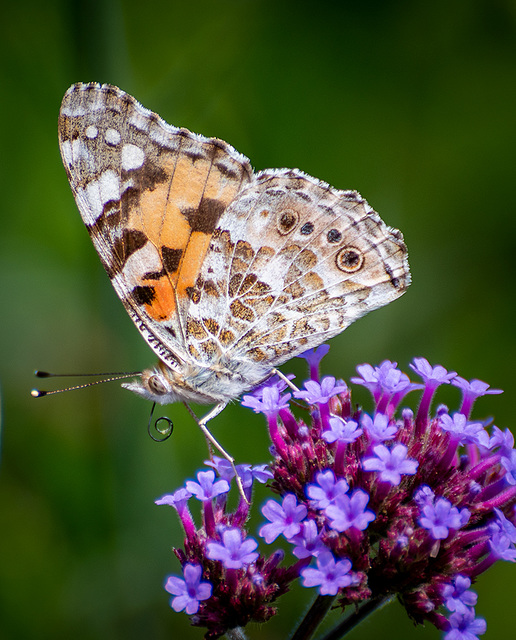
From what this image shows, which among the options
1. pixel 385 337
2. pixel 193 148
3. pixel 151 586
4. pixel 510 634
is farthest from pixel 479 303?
pixel 151 586

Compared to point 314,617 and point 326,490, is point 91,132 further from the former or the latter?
point 314,617

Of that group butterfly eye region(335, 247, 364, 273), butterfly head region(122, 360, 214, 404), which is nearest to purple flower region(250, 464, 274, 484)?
butterfly head region(122, 360, 214, 404)

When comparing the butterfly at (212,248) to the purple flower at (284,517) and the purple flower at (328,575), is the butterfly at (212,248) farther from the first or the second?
the purple flower at (328,575)

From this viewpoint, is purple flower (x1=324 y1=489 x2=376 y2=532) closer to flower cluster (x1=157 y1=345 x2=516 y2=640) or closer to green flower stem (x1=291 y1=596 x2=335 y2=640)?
flower cluster (x1=157 y1=345 x2=516 y2=640)

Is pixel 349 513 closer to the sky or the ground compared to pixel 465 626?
Answer: closer to the sky

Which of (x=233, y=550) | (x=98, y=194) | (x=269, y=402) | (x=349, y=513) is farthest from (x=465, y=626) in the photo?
(x=98, y=194)
